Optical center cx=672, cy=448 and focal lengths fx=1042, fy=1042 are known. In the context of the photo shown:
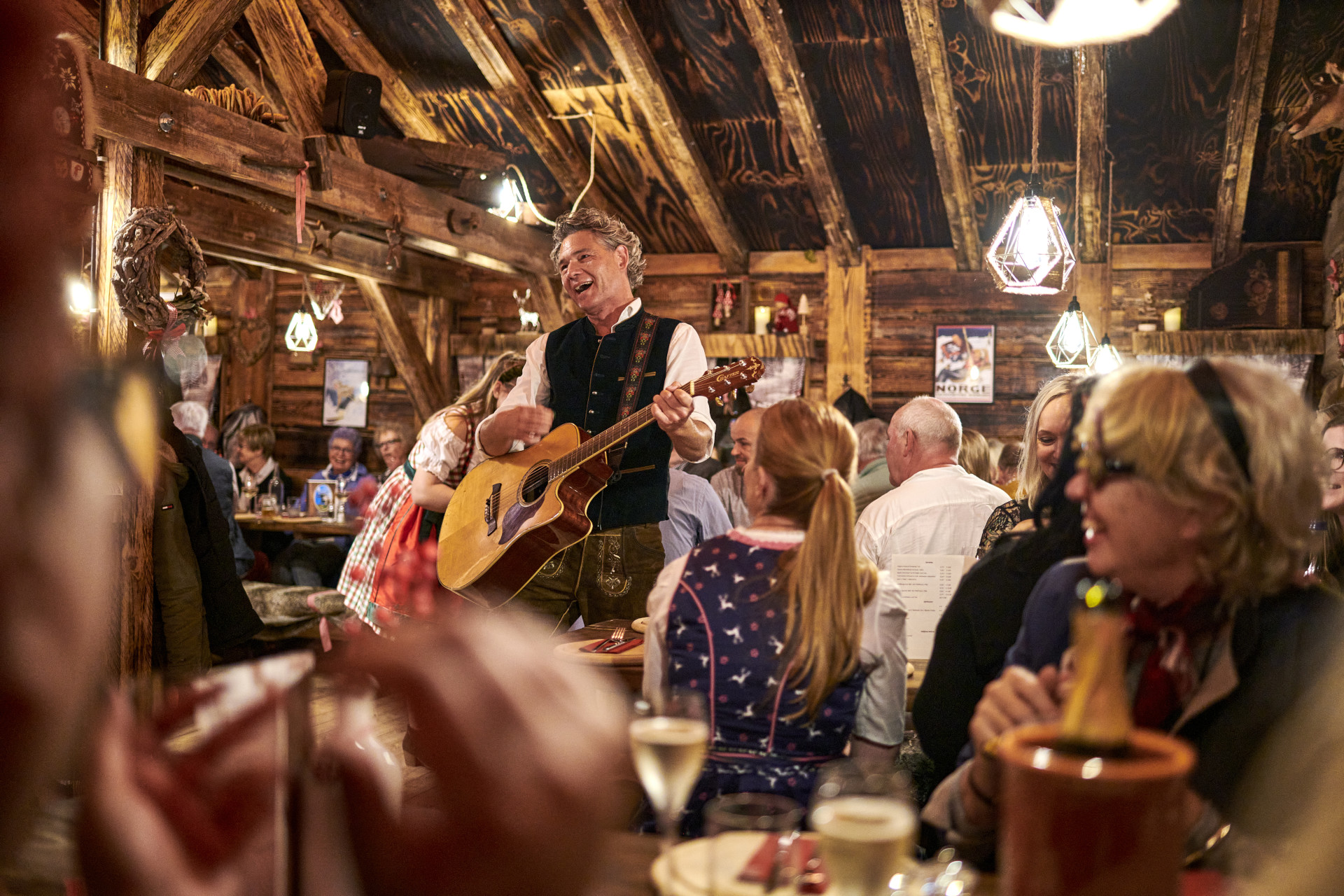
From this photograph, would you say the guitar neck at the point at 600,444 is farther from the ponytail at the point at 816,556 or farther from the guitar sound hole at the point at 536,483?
the ponytail at the point at 816,556

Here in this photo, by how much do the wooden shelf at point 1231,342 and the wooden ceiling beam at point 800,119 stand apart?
2052mm

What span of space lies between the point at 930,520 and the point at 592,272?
52.5 inches

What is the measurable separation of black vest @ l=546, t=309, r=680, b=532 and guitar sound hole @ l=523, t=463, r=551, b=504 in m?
0.17

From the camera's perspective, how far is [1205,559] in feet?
3.52

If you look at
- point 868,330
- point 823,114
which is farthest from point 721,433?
point 823,114

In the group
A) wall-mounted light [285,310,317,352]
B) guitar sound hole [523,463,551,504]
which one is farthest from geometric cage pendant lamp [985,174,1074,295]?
wall-mounted light [285,310,317,352]

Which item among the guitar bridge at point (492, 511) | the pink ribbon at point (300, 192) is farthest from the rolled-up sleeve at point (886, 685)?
the pink ribbon at point (300, 192)

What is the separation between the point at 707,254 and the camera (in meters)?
7.90

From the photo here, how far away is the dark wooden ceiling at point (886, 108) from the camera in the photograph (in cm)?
583

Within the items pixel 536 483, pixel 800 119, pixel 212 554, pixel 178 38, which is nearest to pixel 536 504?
pixel 536 483

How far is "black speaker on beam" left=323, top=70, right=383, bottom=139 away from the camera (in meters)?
5.74

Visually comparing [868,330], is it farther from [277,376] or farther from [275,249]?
[277,376]

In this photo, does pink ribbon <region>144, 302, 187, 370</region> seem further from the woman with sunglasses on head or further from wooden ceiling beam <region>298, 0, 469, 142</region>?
the woman with sunglasses on head

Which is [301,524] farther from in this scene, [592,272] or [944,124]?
[944,124]
